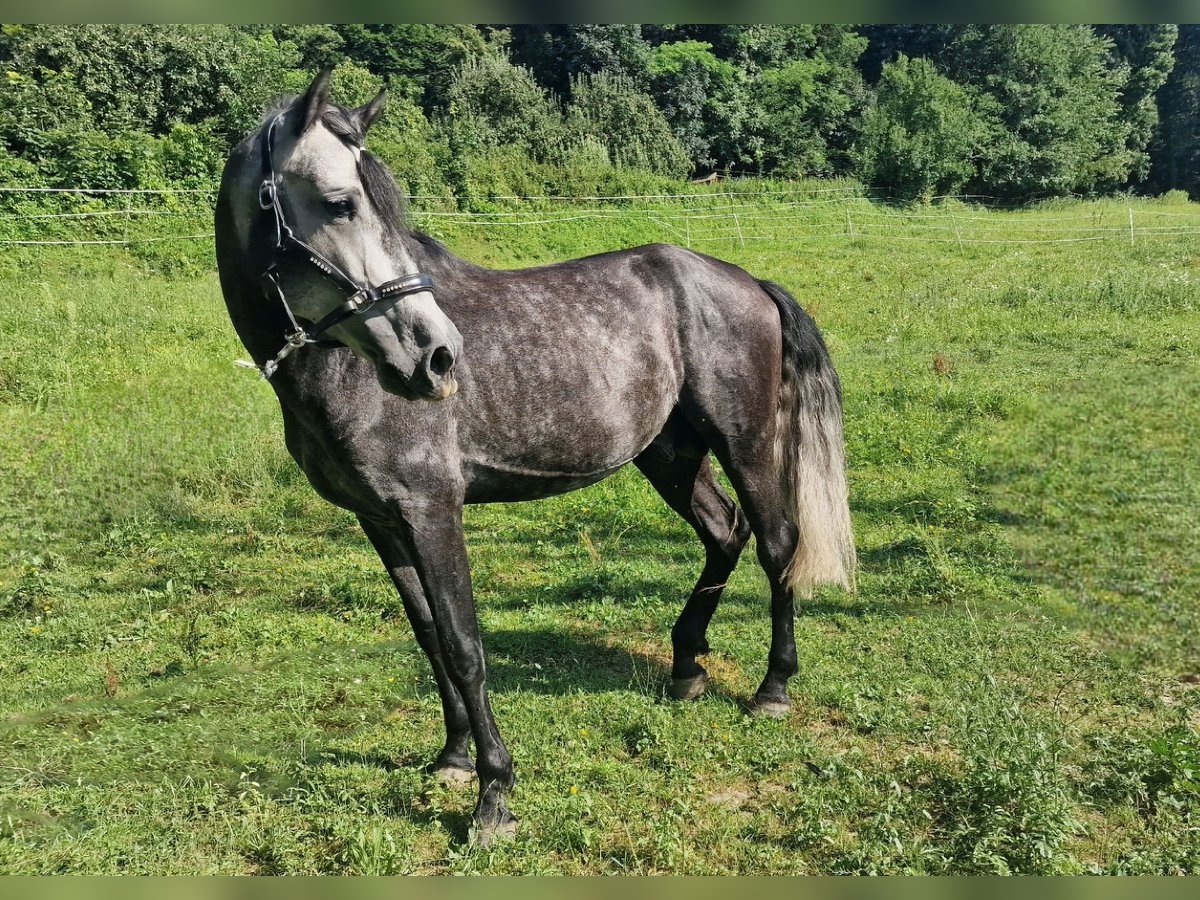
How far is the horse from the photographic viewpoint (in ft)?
9.25

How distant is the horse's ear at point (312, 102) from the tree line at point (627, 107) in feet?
18.8

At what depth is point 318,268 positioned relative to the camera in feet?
9.27

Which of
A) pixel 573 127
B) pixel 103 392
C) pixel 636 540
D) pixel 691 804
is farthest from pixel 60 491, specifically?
pixel 573 127

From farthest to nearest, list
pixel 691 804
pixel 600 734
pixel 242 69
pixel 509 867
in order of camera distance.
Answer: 1. pixel 242 69
2. pixel 600 734
3. pixel 691 804
4. pixel 509 867

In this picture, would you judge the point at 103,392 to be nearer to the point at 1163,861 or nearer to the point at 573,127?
the point at 1163,861

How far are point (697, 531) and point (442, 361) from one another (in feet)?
7.49

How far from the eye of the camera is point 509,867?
3.17m

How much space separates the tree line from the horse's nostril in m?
5.69

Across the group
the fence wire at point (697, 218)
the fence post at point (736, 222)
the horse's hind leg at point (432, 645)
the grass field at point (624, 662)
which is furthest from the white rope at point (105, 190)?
the horse's hind leg at point (432, 645)

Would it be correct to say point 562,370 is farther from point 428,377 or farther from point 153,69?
point 153,69

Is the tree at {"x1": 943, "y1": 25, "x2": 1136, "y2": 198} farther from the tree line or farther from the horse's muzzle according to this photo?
the horse's muzzle

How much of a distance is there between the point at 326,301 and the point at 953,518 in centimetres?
530

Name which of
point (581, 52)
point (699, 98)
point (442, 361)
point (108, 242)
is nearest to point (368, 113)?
point (442, 361)

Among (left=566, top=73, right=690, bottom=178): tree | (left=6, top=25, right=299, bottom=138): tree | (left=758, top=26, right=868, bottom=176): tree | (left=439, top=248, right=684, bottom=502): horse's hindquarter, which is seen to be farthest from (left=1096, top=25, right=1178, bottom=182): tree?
(left=6, top=25, right=299, bottom=138): tree
